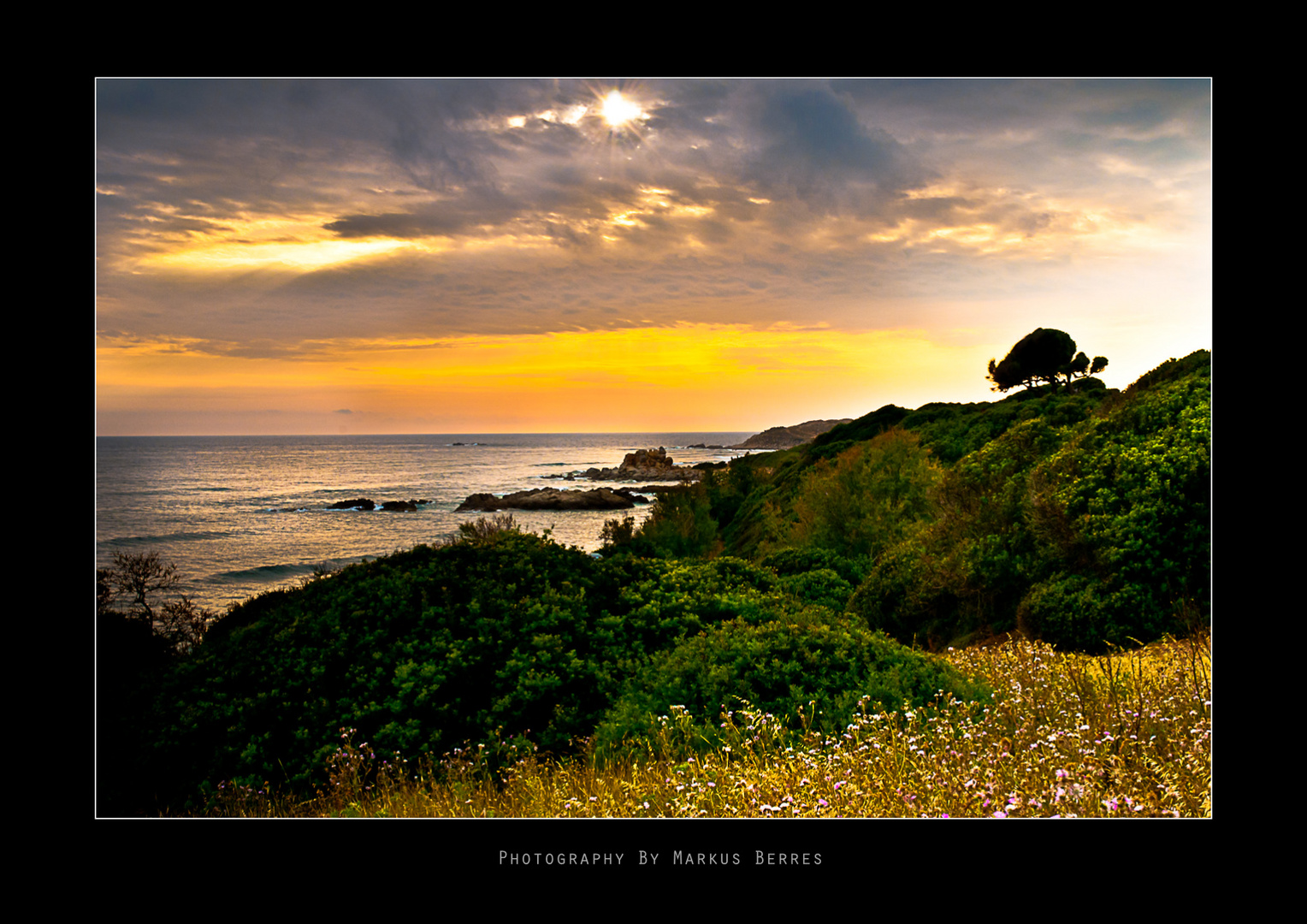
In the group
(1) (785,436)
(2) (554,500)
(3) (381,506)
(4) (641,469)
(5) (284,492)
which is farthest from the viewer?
(4) (641,469)

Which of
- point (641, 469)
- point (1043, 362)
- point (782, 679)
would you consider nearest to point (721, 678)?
point (782, 679)

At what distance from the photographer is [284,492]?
7.26 metres

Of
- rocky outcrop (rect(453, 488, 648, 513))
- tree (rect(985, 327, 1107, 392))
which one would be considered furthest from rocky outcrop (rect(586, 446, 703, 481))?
tree (rect(985, 327, 1107, 392))

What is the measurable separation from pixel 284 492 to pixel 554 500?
646cm

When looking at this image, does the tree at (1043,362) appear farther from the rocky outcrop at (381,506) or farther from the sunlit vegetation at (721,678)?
the rocky outcrop at (381,506)

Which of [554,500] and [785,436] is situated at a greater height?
[785,436]

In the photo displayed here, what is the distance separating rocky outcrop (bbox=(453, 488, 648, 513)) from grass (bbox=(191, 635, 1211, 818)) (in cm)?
560

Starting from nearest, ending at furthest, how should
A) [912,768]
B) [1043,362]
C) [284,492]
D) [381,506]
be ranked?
[912,768], [284,492], [381,506], [1043,362]

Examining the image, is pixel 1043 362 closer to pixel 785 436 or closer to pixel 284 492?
pixel 785 436

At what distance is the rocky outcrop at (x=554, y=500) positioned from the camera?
10.3 m
